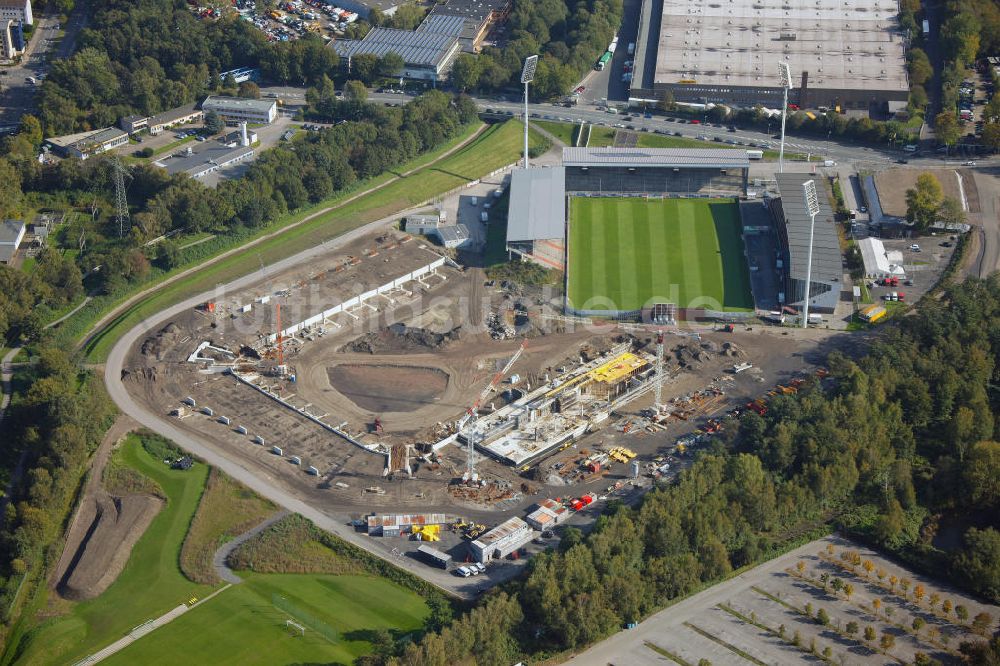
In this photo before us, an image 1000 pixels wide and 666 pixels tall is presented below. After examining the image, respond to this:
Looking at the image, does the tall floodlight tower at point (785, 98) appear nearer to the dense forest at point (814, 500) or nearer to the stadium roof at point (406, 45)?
the dense forest at point (814, 500)

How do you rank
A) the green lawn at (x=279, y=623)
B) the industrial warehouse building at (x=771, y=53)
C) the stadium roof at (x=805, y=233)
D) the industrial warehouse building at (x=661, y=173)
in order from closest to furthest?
the green lawn at (x=279, y=623) < the stadium roof at (x=805, y=233) < the industrial warehouse building at (x=661, y=173) < the industrial warehouse building at (x=771, y=53)

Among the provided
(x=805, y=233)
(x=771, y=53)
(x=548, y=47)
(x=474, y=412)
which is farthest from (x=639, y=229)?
(x=548, y=47)

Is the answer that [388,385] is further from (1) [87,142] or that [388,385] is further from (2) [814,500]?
(1) [87,142]

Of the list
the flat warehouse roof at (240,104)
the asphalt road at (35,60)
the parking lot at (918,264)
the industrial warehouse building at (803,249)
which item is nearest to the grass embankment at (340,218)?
the flat warehouse roof at (240,104)

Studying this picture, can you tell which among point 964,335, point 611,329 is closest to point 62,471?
point 611,329

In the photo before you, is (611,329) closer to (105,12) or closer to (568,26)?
(568,26)

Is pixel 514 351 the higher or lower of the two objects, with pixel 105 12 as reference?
lower
